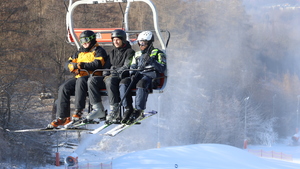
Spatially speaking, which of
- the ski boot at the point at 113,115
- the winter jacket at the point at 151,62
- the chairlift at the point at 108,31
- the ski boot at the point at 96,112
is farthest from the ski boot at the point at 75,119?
the chairlift at the point at 108,31

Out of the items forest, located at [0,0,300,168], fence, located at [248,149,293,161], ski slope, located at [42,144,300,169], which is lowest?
fence, located at [248,149,293,161]

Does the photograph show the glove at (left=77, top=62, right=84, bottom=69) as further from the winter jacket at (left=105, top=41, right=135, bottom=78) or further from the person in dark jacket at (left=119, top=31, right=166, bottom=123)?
the person in dark jacket at (left=119, top=31, right=166, bottom=123)

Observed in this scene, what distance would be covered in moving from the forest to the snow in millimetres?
2556

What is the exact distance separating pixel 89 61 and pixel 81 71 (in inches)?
9.3

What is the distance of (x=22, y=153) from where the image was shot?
3198cm

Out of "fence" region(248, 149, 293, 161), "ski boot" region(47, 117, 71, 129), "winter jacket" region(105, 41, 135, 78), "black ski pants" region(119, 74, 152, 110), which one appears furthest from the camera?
"fence" region(248, 149, 293, 161)

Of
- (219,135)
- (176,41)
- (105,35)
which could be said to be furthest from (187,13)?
(105,35)

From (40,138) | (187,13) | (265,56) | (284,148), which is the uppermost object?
(187,13)

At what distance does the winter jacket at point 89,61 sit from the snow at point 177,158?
85.6 feet

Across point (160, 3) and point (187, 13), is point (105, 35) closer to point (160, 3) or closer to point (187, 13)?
point (160, 3)

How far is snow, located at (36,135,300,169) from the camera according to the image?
119ft

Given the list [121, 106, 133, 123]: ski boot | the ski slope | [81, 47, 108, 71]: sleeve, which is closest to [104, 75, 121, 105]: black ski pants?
[121, 106, 133, 123]: ski boot

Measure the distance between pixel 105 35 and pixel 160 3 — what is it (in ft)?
136

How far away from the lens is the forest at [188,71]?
105 feet
